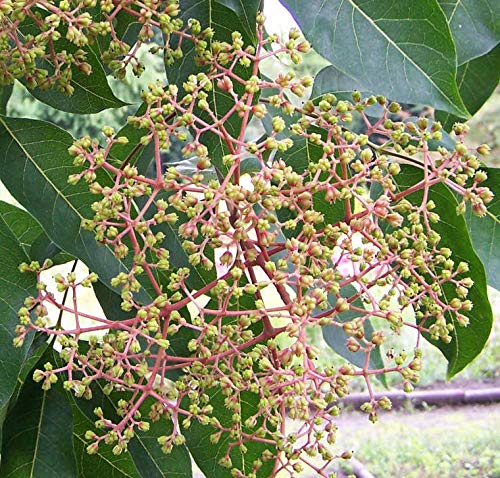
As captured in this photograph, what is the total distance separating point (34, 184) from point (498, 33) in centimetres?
43

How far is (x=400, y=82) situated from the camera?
62 centimetres

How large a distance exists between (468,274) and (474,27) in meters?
0.23

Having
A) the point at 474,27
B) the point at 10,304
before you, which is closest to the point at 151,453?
the point at 10,304

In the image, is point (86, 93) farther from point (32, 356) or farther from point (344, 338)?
point (344, 338)

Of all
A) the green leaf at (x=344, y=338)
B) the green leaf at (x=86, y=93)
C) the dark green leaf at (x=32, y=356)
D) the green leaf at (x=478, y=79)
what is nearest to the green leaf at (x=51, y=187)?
the green leaf at (x=86, y=93)

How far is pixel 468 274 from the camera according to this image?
2.59 ft

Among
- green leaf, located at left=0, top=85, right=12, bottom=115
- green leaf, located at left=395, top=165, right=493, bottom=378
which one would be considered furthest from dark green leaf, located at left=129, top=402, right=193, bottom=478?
green leaf, located at left=0, top=85, right=12, bottom=115

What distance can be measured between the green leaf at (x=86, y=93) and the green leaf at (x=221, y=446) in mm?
291

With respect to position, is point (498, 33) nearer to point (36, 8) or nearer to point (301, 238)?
point (301, 238)

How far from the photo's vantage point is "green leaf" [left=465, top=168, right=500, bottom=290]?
83cm

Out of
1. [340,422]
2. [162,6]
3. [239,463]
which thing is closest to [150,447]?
[239,463]

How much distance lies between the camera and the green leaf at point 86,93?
29.7 inches

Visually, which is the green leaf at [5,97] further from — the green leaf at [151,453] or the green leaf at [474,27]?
the green leaf at [474,27]

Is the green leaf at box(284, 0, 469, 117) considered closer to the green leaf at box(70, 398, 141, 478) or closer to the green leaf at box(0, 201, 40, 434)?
the green leaf at box(0, 201, 40, 434)
